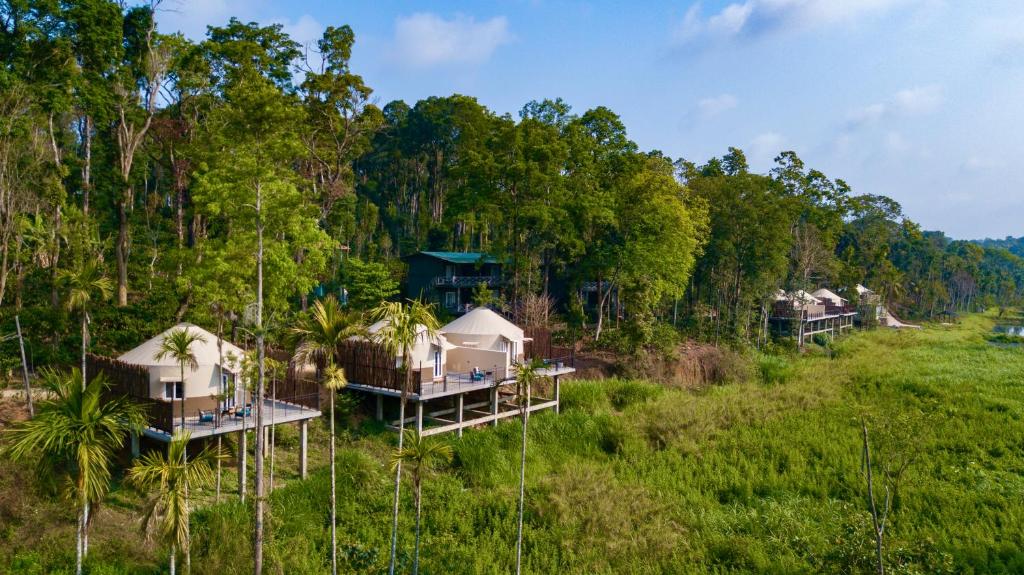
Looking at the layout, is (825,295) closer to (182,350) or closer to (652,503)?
(652,503)

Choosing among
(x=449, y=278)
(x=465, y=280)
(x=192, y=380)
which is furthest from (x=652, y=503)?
(x=465, y=280)

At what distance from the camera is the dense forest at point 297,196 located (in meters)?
15.2

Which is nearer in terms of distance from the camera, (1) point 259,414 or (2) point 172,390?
(1) point 259,414

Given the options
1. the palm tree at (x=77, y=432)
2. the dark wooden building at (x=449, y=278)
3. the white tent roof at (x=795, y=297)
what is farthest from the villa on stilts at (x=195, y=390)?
the white tent roof at (x=795, y=297)

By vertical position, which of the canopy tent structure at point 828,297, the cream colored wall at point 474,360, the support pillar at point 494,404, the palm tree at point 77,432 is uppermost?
the canopy tent structure at point 828,297

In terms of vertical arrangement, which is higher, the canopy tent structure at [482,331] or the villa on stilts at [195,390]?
the canopy tent structure at [482,331]

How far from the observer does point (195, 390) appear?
18250 millimetres

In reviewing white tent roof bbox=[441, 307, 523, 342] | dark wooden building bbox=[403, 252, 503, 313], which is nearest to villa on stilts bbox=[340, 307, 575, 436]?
white tent roof bbox=[441, 307, 523, 342]

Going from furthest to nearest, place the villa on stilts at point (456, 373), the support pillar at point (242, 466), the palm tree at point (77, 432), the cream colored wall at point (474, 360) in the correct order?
the cream colored wall at point (474, 360) < the villa on stilts at point (456, 373) < the support pillar at point (242, 466) < the palm tree at point (77, 432)

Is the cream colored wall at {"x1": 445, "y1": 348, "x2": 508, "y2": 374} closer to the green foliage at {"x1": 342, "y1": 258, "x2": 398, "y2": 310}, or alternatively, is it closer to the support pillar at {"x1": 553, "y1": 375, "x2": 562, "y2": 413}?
the support pillar at {"x1": 553, "y1": 375, "x2": 562, "y2": 413}

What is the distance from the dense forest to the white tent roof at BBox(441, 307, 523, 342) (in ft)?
26.6

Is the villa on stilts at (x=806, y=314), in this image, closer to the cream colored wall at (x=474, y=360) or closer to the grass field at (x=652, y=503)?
the grass field at (x=652, y=503)

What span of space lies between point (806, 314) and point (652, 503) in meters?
40.1

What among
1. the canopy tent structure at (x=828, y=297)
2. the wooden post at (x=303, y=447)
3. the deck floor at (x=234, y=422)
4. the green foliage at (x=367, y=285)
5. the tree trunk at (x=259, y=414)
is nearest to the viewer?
the tree trunk at (x=259, y=414)
